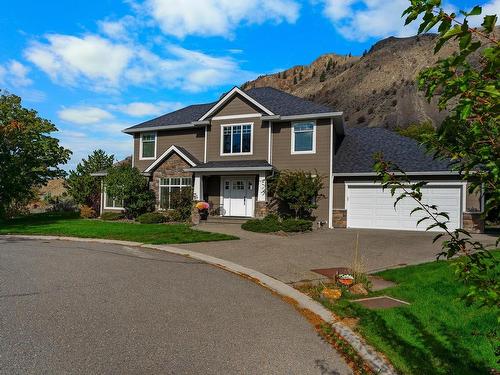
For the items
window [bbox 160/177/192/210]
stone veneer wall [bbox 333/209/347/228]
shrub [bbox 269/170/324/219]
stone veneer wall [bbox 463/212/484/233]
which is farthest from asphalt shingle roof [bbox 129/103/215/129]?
stone veneer wall [bbox 463/212/484/233]

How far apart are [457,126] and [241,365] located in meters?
3.55

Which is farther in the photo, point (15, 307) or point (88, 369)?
point (15, 307)

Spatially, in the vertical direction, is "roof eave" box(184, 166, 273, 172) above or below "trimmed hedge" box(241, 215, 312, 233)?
above

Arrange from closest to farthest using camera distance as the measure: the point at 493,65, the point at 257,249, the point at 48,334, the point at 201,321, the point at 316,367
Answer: the point at 493,65 → the point at 316,367 → the point at 48,334 → the point at 201,321 → the point at 257,249

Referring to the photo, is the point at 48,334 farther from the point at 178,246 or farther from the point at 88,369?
the point at 178,246

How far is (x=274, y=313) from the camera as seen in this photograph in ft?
22.0

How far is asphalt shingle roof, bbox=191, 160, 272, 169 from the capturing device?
2175 cm

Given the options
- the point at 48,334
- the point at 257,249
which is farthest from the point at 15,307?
the point at 257,249

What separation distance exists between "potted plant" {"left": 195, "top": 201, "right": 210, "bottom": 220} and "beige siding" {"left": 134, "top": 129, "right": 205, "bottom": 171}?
3.61 meters

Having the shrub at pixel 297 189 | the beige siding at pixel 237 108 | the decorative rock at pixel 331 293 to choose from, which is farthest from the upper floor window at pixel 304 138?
the decorative rock at pixel 331 293

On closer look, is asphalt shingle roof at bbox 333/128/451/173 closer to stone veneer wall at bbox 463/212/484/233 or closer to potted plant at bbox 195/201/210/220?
stone veneer wall at bbox 463/212/484/233

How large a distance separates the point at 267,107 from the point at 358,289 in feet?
54.1

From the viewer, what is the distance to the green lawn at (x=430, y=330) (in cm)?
456

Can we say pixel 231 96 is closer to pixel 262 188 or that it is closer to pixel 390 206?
pixel 262 188
